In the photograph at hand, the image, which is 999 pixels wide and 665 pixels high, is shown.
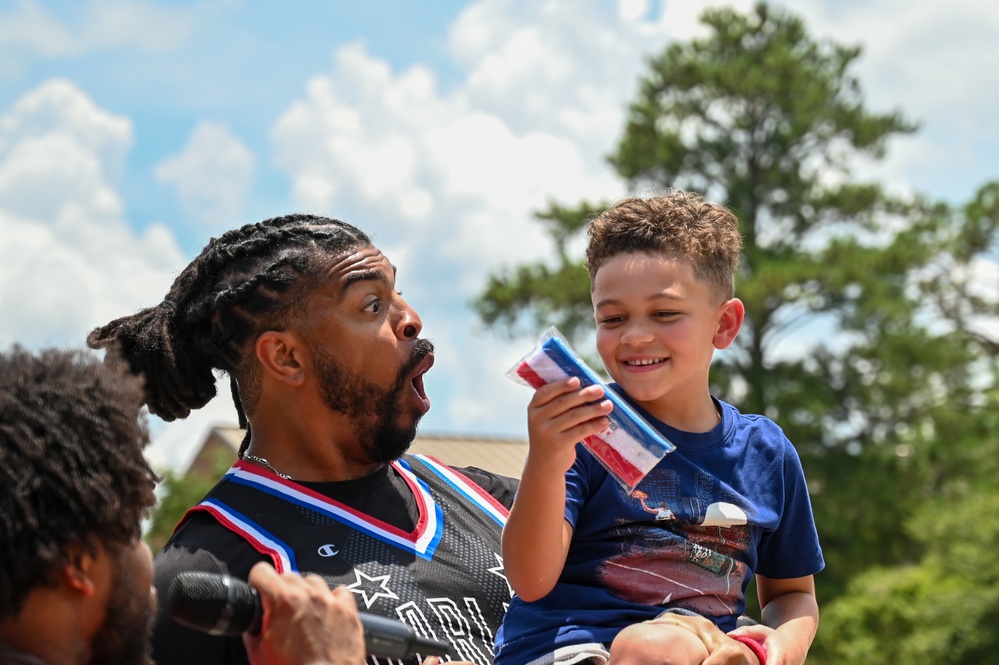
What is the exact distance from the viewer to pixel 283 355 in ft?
13.1

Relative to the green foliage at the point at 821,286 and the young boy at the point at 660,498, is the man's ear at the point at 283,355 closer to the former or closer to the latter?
the young boy at the point at 660,498

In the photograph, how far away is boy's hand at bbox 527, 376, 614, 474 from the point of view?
3031 millimetres

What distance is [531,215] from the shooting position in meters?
24.4

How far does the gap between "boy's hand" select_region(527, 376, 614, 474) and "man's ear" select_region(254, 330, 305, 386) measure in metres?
1.17

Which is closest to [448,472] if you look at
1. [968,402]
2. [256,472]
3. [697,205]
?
[256,472]

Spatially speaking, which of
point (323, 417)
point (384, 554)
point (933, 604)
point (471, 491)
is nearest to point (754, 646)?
point (384, 554)

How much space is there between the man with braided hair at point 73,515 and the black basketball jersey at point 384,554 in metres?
1.22

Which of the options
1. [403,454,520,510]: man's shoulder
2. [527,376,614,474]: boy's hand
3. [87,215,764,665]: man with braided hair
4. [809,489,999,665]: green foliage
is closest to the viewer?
[527,376,614,474]: boy's hand

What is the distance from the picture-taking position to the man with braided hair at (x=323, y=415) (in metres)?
3.68

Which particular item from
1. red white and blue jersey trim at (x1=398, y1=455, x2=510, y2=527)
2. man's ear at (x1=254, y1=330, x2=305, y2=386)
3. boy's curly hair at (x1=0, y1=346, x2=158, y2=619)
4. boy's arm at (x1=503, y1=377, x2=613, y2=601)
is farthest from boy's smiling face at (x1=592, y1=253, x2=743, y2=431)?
boy's curly hair at (x1=0, y1=346, x2=158, y2=619)

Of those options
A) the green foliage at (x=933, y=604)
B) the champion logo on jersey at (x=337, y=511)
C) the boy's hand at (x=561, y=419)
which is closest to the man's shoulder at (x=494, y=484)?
the champion logo on jersey at (x=337, y=511)

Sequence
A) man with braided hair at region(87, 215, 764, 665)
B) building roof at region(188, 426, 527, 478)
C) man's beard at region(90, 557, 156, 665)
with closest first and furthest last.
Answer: man's beard at region(90, 557, 156, 665), man with braided hair at region(87, 215, 764, 665), building roof at region(188, 426, 527, 478)

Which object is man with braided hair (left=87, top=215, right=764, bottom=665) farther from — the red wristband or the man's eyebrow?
the red wristband

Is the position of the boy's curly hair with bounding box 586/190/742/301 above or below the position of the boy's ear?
above
